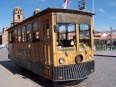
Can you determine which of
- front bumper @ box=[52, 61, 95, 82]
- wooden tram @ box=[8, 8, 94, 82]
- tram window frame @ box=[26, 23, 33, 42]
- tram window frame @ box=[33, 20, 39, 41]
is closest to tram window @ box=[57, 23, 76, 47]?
wooden tram @ box=[8, 8, 94, 82]

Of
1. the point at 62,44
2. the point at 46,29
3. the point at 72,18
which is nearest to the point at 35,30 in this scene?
the point at 46,29

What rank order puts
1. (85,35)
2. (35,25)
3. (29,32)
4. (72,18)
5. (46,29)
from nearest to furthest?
(72,18) < (46,29) < (85,35) < (35,25) < (29,32)

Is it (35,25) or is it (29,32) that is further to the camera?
(29,32)

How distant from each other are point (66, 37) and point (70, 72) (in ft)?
5.64

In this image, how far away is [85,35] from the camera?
34.1ft

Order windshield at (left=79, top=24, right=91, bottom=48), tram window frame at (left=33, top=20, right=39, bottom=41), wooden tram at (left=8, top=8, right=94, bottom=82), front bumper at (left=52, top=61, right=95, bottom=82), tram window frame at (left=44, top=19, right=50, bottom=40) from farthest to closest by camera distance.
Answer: tram window frame at (left=33, top=20, right=39, bottom=41)
windshield at (left=79, top=24, right=91, bottom=48)
tram window frame at (left=44, top=19, right=50, bottom=40)
wooden tram at (left=8, top=8, right=94, bottom=82)
front bumper at (left=52, top=61, right=95, bottom=82)

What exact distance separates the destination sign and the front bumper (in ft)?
5.23

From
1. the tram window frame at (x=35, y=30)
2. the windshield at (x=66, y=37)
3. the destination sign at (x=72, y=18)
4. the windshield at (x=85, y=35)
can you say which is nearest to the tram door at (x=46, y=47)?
the windshield at (x=66, y=37)

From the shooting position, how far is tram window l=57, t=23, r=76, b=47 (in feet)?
32.1

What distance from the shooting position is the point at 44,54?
9836mm

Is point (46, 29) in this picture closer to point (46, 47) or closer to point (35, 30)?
point (46, 47)

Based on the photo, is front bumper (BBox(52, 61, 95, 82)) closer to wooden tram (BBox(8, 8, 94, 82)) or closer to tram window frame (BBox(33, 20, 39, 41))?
wooden tram (BBox(8, 8, 94, 82))

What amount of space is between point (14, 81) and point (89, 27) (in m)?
4.01

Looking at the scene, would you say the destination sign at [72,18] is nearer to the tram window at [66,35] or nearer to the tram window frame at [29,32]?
the tram window at [66,35]
